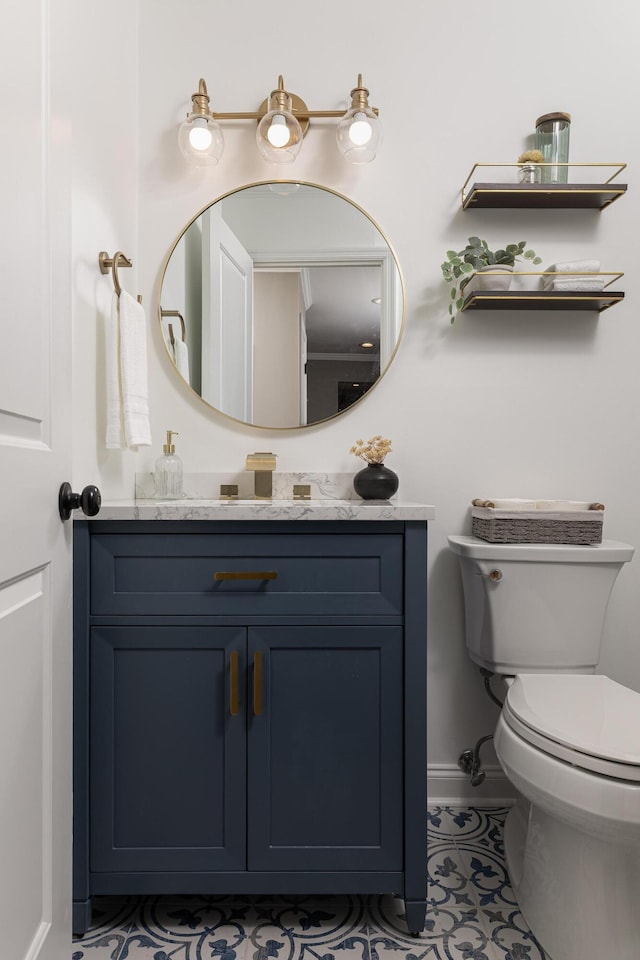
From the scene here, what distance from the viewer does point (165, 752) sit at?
1.28m

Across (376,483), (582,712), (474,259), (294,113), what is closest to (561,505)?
(376,483)

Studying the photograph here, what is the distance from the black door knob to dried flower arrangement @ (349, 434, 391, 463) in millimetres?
883

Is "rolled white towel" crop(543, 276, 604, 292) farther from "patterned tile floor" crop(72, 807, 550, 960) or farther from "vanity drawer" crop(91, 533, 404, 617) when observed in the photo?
"patterned tile floor" crop(72, 807, 550, 960)

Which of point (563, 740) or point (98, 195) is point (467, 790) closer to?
point (563, 740)

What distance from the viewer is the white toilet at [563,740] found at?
1.11 metres

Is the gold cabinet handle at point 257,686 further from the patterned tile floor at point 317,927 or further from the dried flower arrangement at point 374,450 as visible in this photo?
the dried flower arrangement at point 374,450

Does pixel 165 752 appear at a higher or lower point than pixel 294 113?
lower

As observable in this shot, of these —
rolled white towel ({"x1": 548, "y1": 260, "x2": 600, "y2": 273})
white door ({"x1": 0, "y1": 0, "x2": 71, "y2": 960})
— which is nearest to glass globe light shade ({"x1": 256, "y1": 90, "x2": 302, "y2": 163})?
white door ({"x1": 0, "y1": 0, "x2": 71, "y2": 960})

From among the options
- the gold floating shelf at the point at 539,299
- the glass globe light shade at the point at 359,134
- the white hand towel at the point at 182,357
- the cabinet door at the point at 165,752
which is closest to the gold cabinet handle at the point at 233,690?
the cabinet door at the point at 165,752

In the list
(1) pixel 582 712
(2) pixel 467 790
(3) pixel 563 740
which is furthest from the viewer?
(2) pixel 467 790

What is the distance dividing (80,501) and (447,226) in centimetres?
140

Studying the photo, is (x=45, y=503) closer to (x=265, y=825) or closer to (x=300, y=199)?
(x=265, y=825)

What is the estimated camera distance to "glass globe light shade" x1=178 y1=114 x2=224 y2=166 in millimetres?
1733

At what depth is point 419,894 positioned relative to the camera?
1.29 metres
